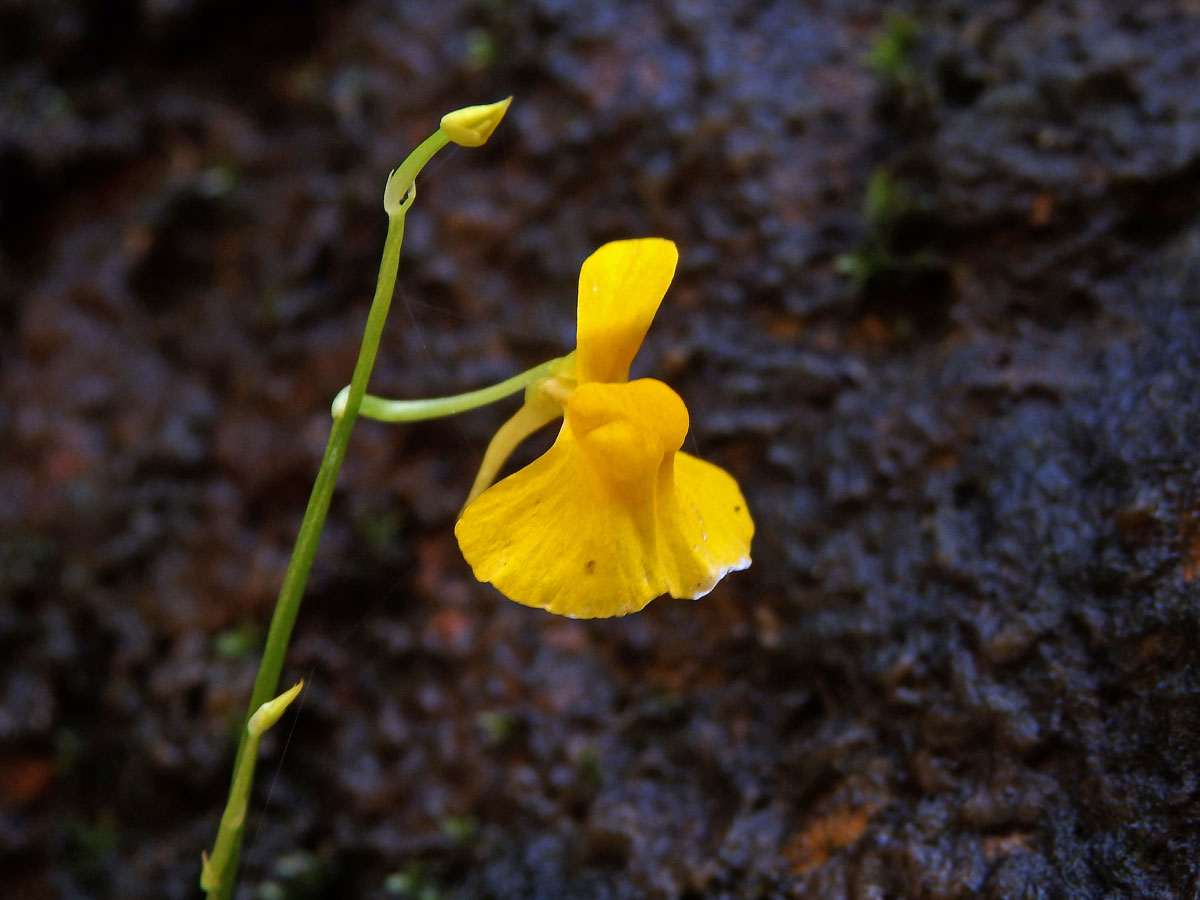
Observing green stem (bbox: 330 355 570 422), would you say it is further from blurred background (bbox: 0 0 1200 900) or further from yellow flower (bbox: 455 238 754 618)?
blurred background (bbox: 0 0 1200 900)

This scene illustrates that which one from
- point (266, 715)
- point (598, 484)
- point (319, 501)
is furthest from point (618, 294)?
point (266, 715)

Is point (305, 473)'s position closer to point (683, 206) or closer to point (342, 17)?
point (683, 206)

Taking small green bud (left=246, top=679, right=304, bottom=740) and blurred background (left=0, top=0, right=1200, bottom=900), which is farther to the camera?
blurred background (left=0, top=0, right=1200, bottom=900)

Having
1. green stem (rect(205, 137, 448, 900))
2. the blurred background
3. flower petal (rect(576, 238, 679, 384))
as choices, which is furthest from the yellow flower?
the blurred background

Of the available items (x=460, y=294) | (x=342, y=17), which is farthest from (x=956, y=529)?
(x=342, y=17)

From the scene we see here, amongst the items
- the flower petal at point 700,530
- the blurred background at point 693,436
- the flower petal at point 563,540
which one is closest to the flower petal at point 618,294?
the flower petal at point 563,540

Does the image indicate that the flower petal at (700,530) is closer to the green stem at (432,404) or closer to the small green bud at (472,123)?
the green stem at (432,404)

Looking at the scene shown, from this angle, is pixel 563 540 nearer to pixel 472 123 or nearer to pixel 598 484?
pixel 598 484

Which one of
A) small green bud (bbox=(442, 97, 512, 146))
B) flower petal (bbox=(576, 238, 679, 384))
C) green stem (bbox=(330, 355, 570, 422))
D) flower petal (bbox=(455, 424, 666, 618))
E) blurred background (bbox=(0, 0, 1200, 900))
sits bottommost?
blurred background (bbox=(0, 0, 1200, 900))
